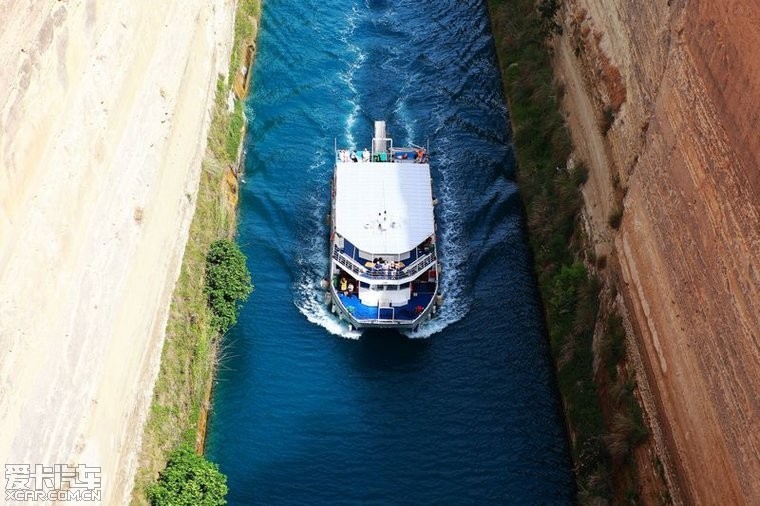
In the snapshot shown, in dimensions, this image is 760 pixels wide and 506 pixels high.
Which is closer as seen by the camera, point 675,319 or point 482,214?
point 675,319

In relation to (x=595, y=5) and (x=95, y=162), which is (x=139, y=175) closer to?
(x=95, y=162)

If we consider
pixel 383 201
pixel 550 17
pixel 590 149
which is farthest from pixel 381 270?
pixel 550 17

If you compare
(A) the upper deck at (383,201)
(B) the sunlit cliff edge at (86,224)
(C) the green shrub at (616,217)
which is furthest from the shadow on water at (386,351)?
(C) the green shrub at (616,217)

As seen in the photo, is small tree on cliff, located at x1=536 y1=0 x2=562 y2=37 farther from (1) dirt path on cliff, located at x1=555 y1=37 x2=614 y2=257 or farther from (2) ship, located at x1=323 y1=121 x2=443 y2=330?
(2) ship, located at x1=323 y1=121 x2=443 y2=330

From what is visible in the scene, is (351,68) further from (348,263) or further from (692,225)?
(692,225)

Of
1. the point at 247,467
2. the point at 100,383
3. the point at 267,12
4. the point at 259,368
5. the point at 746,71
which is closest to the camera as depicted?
the point at 746,71

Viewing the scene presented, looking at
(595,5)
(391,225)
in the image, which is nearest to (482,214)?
(391,225)
